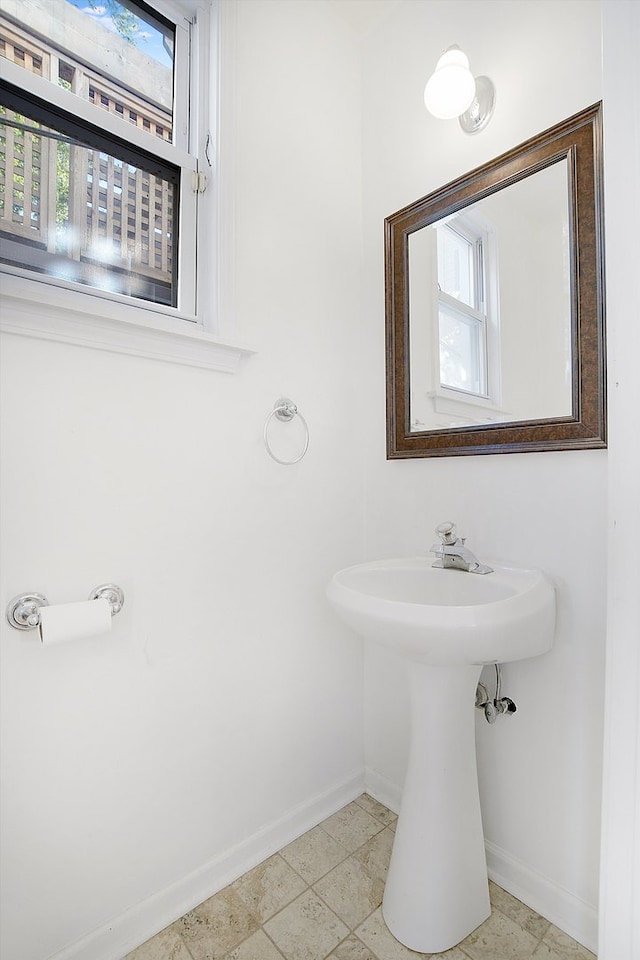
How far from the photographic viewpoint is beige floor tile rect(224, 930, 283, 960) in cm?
108

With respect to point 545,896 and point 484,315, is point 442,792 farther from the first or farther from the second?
point 484,315

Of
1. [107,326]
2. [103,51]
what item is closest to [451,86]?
[103,51]

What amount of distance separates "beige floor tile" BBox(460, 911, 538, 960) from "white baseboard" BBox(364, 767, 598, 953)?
81 mm

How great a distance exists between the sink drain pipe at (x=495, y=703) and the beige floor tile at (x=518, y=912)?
0.43m

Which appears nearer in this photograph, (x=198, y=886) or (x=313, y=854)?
(x=198, y=886)

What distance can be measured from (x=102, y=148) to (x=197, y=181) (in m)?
0.25

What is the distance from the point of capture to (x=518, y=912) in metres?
1.19

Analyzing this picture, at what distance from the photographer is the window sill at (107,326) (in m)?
0.95

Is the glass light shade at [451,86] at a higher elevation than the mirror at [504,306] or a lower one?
higher

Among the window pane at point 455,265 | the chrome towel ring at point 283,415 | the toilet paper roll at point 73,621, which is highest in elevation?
the window pane at point 455,265

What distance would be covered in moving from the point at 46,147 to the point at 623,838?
6.08 feet

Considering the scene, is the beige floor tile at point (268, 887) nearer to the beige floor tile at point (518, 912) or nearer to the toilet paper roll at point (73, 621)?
the beige floor tile at point (518, 912)

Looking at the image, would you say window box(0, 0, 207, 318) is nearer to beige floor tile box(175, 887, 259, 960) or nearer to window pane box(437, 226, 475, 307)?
window pane box(437, 226, 475, 307)

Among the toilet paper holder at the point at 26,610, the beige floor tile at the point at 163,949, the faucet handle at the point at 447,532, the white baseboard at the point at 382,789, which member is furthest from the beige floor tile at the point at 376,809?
the toilet paper holder at the point at 26,610
